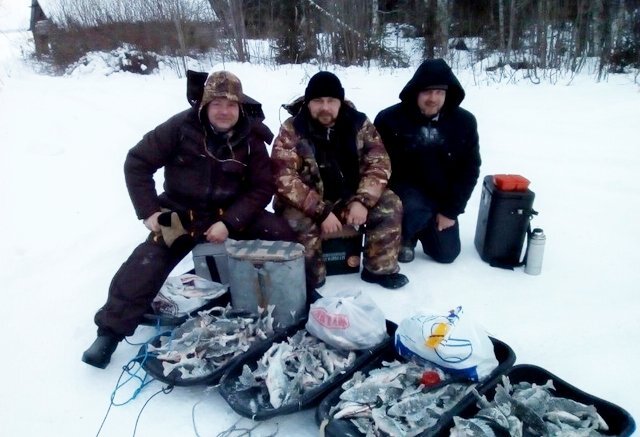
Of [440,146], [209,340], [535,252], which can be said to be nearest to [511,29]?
[440,146]

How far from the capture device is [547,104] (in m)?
6.75

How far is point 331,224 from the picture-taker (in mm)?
2842

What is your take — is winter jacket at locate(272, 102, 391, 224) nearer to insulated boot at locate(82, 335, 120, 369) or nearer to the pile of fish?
insulated boot at locate(82, 335, 120, 369)

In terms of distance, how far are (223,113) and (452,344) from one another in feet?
5.34

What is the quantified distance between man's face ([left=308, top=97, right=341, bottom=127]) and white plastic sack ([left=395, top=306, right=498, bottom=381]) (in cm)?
133

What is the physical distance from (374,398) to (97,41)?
52.5ft

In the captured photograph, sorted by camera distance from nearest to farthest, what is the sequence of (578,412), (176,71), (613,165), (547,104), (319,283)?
(578,412)
(319,283)
(613,165)
(547,104)
(176,71)

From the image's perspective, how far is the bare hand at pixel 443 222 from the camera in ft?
10.3

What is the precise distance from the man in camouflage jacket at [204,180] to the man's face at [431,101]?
1.00 m

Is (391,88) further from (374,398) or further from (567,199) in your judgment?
(374,398)

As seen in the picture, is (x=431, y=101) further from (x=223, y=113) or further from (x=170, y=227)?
(x=170, y=227)

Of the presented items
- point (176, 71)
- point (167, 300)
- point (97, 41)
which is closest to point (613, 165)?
point (167, 300)

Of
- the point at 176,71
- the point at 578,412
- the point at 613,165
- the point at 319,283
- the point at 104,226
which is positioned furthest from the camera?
the point at 176,71

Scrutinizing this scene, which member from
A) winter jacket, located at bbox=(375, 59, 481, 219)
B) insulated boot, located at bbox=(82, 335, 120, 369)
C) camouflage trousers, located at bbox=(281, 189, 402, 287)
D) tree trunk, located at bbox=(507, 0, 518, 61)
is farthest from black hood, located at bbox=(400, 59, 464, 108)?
tree trunk, located at bbox=(507, 0, 518, 61)
